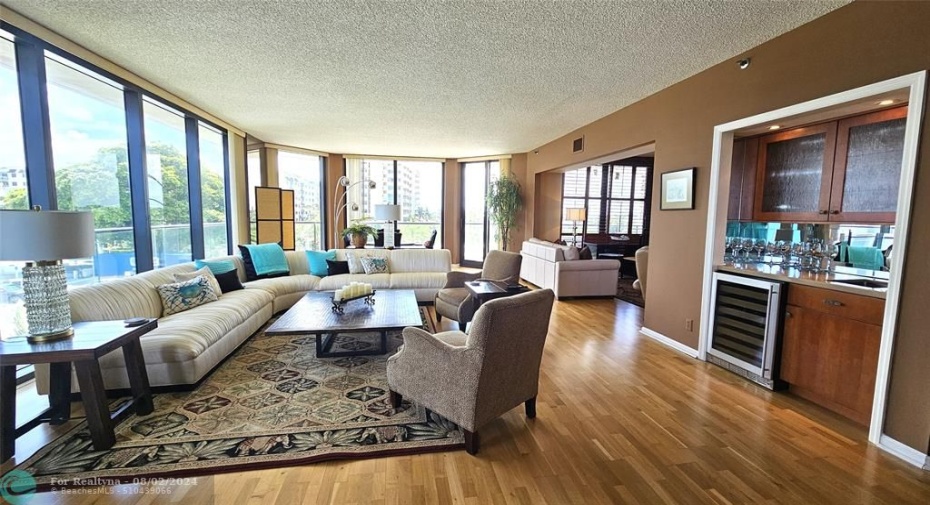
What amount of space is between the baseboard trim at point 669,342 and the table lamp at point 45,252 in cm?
470

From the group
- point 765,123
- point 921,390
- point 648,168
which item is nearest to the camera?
point 921,390

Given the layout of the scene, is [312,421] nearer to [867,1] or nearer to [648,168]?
[867,1]

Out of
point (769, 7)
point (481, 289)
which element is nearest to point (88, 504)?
point (481, 289)

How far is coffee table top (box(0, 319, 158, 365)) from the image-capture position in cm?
191

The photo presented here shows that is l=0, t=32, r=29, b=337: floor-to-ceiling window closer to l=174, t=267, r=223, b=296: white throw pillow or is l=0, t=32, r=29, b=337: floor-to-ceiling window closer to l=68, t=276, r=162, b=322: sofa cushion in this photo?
l=68, t=276, r=162, b=322: sofa cushion

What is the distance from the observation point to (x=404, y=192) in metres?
8.77

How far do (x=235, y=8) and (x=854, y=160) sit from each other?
4787mm

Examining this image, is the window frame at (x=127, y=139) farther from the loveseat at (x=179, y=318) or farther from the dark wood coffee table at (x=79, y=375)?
the dark wood coffee table at (x=79, y=375)

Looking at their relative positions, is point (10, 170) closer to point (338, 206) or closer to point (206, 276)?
point (206, 276)

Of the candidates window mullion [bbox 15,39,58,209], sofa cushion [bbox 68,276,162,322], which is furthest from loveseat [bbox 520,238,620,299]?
window mullion [bbox 15,39,58,209]

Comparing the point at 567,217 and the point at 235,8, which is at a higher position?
the point at 235,8

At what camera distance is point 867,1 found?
2240 millimetres

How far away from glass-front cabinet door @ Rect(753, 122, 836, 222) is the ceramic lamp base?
5.57 m

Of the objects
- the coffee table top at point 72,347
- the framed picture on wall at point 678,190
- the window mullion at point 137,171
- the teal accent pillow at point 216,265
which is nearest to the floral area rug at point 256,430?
the coffee table top at point 72,347
